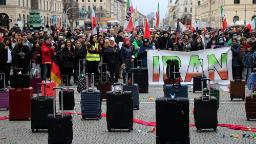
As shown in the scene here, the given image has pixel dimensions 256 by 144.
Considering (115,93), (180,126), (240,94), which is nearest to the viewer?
(180,126)

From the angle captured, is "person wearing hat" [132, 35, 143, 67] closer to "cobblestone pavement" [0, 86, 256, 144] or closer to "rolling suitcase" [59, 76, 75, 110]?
"rolling suitcase" [59, 76, 75, 110]

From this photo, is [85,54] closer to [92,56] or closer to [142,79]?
[92,56]

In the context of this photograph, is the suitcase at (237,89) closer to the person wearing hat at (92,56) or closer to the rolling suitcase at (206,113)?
the rolling suitcase at (206,113)

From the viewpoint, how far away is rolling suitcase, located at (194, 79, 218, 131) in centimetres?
1267

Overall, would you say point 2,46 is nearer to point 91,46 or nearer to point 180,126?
point 91,46

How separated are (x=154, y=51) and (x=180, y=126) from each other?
12824 millimetres

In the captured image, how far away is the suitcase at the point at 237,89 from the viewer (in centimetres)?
1788

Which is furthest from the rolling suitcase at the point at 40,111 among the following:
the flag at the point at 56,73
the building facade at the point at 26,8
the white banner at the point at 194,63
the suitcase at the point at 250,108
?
the building facade at the point at 26,8

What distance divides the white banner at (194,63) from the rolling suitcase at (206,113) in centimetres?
1038

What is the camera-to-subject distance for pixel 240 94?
18031 mm

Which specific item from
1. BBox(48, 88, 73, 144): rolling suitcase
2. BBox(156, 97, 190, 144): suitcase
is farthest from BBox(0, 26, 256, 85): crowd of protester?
BBox(156, 97, 190, 144): suitcase

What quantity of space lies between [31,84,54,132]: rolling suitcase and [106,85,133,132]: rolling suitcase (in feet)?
4.33

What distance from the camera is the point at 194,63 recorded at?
2333 cm

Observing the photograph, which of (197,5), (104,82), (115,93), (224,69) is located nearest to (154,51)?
(224,69)
